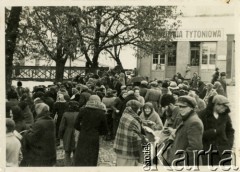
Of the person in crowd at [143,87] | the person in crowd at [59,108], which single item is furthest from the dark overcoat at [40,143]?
the person in crowd at [143,87]

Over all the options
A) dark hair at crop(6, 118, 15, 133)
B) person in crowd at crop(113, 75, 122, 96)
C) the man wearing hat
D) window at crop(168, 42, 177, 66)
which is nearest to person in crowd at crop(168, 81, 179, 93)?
window at crop(168, 42, 177, 66)

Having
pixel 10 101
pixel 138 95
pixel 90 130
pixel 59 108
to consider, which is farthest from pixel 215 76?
pixel 10 101

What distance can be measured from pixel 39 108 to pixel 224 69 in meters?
1.58

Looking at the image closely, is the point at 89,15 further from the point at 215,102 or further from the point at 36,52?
the point at 215,102

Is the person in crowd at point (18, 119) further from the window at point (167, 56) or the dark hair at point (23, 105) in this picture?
the window at point (167, 56)

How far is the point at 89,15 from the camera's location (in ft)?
14.3

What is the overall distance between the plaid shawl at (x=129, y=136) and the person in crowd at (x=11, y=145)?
2.62ft

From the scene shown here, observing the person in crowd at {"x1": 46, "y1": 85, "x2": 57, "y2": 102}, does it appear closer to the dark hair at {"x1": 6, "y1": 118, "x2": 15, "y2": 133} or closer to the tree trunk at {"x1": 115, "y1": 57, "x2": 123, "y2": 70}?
the tree trunk at {"x1": 115, "y1": 57, "x2": 123, "y2": 70}

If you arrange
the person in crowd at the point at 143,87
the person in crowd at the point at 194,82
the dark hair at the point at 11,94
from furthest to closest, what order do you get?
the person in crowd at the point at 143,87, the person in crowd at the point at 194,82, the dark hair at the point at 11,94

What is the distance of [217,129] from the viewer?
A: 354 centimetres

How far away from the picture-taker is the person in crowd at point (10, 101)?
4.02m

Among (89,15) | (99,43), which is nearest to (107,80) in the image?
(99,43)

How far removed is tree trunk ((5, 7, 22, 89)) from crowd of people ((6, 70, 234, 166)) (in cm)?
17

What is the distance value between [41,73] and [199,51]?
1788mm
